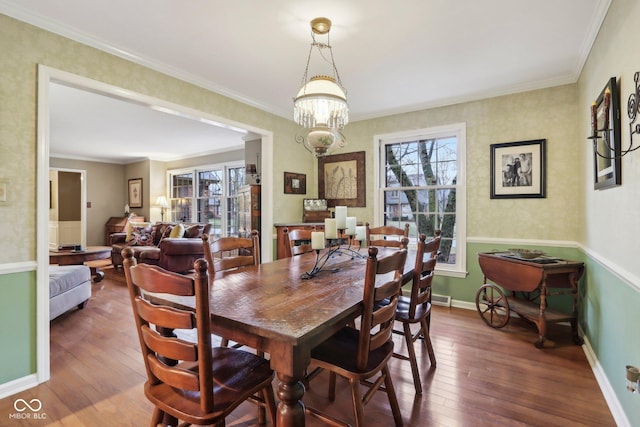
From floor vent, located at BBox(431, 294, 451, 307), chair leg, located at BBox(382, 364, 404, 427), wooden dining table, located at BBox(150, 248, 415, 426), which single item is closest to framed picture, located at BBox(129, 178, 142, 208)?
wooden dining table, located at BBox(150, 248, 415, 426)

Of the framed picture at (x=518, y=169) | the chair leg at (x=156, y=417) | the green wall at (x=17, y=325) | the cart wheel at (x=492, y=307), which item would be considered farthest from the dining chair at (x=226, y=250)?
the framed picture at (x=518, y=169)

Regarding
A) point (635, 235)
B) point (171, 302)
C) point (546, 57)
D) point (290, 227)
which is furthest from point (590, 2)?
point (290, 227)

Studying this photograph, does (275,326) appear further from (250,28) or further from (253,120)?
(253,120)

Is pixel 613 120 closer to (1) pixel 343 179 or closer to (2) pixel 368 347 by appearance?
(2) pixel 368 347

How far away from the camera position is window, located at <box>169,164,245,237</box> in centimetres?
668

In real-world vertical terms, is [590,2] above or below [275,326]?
above

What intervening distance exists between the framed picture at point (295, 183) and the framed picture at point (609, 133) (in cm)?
326

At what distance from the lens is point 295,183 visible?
14.7 feet

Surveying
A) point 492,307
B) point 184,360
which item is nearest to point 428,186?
point 492,307

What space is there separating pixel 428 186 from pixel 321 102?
7.70 feet

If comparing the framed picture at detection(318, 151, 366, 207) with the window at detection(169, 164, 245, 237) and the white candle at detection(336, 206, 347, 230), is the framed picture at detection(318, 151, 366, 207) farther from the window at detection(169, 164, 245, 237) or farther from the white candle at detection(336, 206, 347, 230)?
the window at detection(169, 164, 245, 237)

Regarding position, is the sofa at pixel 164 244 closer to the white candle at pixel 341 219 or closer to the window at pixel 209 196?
the window at pixel 209 196

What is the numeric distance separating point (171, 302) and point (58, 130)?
18.6 ft

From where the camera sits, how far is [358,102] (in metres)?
3.87
